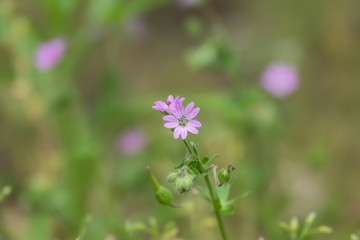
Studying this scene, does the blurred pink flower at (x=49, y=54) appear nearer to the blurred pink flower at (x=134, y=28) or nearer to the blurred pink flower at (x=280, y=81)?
the blurred pink flower at (x=134, y=28)

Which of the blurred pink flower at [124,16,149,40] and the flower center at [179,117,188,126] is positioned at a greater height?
the blurred pink flower at [124,16,149,40]

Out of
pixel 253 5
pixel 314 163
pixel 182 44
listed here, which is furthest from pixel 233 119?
pixel 253 5

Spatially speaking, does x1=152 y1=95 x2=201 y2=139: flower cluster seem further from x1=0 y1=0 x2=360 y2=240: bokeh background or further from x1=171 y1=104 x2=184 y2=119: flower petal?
x1=0 y1=0 x2=360 y2=240: bokeh background

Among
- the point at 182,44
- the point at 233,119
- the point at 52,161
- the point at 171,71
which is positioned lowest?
the point at 233,119

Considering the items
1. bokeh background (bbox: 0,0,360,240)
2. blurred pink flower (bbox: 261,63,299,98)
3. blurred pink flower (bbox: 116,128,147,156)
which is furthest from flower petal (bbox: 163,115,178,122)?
blurred pink flower (bbox: 116,128,147,156)

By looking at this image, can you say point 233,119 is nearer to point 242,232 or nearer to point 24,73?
point 242,232

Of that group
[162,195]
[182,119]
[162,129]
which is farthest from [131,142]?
[182,119]
